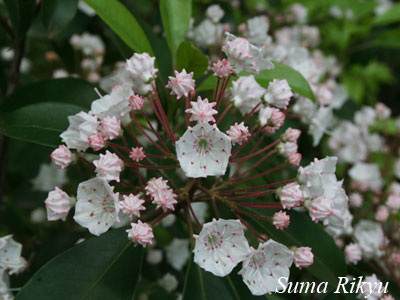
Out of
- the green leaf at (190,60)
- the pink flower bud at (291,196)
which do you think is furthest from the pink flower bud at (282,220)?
the green leaf at (190,60)

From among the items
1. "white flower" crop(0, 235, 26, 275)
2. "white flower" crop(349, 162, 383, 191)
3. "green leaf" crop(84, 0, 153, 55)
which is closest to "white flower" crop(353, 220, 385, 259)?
"white flower" crop(349, 162, 383, 191)

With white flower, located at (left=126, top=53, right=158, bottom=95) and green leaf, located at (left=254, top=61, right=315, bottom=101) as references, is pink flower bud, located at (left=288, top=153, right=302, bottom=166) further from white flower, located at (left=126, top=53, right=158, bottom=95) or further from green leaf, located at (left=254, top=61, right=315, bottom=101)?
white flower, located at (left=126, top=53, right=158, bottom=95)

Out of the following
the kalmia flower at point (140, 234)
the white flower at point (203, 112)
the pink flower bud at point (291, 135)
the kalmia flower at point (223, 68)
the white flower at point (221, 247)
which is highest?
the kalmia flower at point (223, 68)

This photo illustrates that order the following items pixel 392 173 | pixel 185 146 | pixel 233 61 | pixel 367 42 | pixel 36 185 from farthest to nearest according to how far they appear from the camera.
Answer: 1. pixel 367 42
2. pixel 392 173
3. pixel 36 185
4. pixel 233 61
5. pixel 185 146

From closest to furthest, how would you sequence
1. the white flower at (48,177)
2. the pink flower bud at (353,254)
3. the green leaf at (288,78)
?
the green leaf at (288,78) < the pink flower bud at (353,254) < the white flower at (48,177)

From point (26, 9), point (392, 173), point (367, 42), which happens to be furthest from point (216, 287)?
point (367, 42)

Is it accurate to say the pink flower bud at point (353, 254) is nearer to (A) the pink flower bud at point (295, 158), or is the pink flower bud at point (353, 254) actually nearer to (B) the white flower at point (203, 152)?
(A) the pink flower bud at point (295, 158)

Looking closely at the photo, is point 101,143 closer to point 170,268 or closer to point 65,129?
point 65,129

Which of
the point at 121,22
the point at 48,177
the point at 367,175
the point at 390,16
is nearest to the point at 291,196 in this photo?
the point at 121,22
